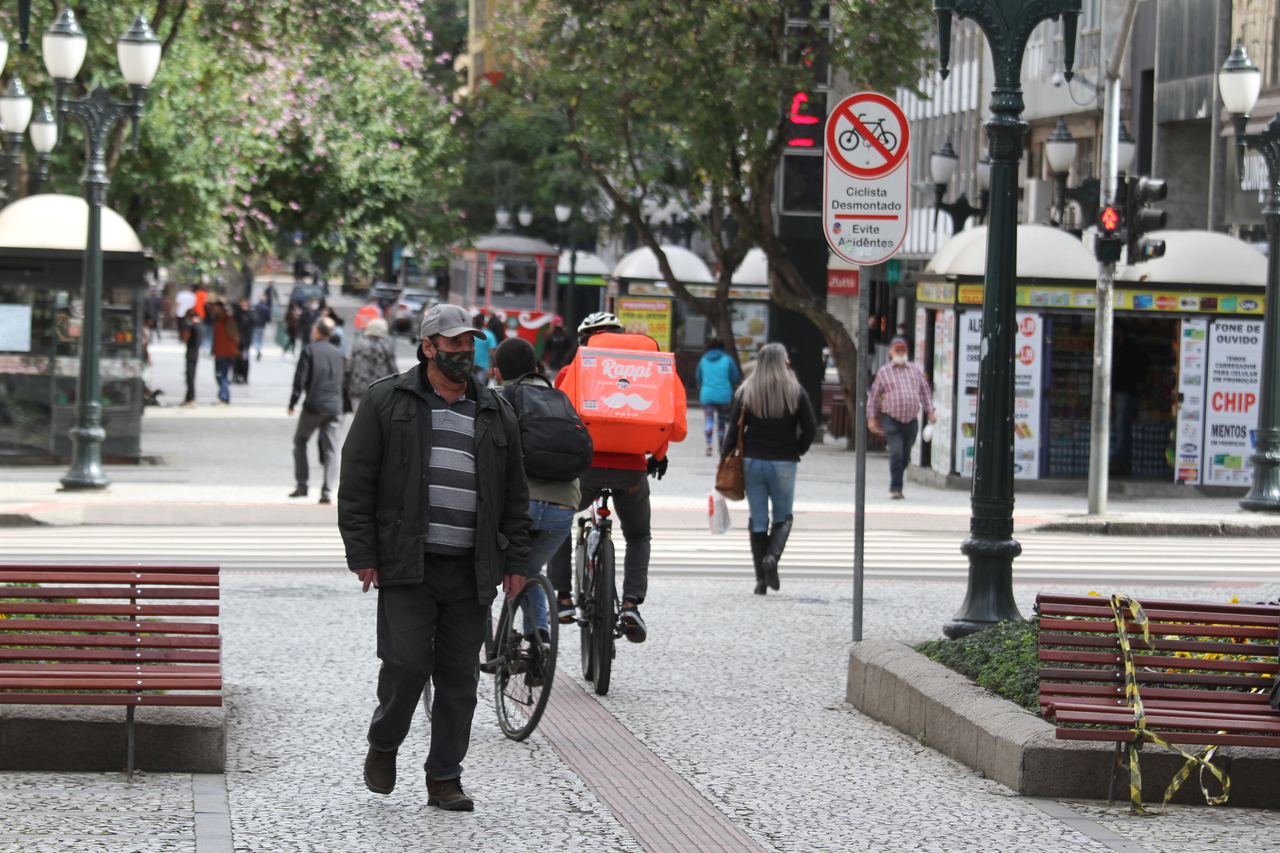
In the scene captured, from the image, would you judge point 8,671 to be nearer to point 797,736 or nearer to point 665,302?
point 797,736

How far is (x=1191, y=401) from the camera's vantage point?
23188mm

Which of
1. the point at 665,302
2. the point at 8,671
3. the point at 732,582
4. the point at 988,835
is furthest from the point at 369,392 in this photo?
the point at 665,302

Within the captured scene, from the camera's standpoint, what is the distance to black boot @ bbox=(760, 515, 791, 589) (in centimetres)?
1315

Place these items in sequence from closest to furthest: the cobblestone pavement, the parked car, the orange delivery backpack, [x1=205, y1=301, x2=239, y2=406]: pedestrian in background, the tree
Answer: the cobblestone pavement
the orange delivery backpack
the tree
[x1=205, y1=301, x2=239, y2=406]: pedestrian in background
the parked car

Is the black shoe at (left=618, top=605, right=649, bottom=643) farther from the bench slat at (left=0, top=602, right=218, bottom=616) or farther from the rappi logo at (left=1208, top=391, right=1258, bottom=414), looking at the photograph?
the rappi logo at (left=1208, top=391, right=1258, bottom=414)

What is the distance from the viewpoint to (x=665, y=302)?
40719 mm

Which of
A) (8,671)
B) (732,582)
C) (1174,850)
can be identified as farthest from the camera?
(732,582)

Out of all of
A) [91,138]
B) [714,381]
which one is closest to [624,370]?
[91,138]

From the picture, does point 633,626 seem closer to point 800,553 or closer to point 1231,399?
point 800,553

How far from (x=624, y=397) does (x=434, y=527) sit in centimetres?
317

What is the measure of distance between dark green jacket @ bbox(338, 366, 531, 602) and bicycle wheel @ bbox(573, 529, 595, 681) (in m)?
2.77

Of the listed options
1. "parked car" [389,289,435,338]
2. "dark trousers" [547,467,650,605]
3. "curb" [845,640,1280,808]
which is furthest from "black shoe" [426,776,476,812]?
"parked car" [389,289,435,338]

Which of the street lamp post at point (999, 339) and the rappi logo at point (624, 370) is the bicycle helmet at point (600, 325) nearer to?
the rappi logo at point (624, 370)

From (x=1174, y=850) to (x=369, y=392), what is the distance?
3098 mm
